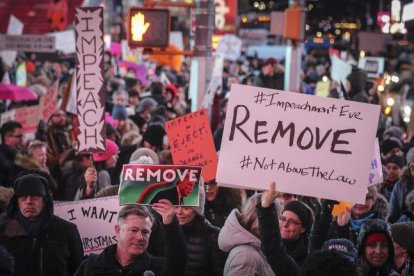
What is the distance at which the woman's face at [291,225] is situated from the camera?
6840 millimetres

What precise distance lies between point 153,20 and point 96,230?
675 cm

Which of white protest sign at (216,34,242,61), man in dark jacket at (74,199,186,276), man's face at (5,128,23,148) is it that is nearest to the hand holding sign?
man in dark jacket at (74,199,186,276)

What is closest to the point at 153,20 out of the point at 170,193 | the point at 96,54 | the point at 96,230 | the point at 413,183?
the point at 96,54

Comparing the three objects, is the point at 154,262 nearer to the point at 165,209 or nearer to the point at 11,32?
the point at 165,209

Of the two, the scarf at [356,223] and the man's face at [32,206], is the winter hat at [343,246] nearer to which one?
the scarf at [356,223]

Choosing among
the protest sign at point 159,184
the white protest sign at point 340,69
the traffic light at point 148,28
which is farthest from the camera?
the white protest sign at point 340,69

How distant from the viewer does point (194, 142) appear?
349 inches

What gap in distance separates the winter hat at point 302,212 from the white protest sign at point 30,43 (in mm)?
11362

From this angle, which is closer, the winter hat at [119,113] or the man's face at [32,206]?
the man's face at [32,206]

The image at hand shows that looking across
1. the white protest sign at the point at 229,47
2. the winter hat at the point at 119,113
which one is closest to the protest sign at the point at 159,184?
the winter hat at the point at 119,113

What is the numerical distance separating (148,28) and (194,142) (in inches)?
213

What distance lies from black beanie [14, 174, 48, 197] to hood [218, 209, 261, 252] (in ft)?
4.58

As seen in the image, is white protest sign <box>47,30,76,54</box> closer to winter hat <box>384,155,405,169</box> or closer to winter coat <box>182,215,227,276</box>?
winter hat <box>384,155,405,169</box>

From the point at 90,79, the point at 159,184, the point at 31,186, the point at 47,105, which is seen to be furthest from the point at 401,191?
the point at 47,105
